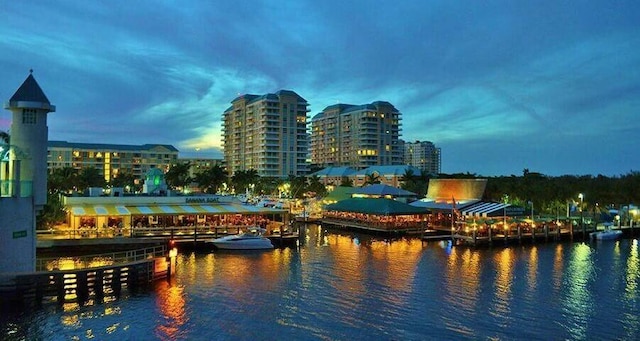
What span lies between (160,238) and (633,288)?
41927 millimetres

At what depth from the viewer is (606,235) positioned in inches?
2702

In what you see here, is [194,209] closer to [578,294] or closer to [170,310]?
[170,310]

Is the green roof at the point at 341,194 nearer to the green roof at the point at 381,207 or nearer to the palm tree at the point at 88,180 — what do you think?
the green roof at the point at 381,207

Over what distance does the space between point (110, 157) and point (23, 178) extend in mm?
163724

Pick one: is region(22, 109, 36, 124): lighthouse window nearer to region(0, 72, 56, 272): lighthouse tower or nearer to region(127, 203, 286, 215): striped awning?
region(0, 72, 56, 272): lighthouse tower

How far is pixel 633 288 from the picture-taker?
126 feet

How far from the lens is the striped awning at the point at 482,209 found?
69.1 metres

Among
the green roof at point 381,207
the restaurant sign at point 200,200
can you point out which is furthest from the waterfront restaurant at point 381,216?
the restaurant sign at point 200,200

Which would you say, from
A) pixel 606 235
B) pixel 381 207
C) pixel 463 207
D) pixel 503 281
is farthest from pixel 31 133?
pixel 606 235

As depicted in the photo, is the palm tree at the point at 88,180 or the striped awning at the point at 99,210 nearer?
the striped awning at the point at 99,210

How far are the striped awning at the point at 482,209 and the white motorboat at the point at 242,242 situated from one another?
29784 mm

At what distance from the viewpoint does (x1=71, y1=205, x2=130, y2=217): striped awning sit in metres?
55.6

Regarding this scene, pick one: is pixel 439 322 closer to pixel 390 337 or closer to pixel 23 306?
pixel 390 337

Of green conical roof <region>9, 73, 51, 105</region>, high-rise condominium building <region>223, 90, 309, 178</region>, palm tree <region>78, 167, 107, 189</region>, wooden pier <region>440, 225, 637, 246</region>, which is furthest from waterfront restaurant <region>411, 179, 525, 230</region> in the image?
high-rise condominium building <region>223, 90, 309, 178</region>
